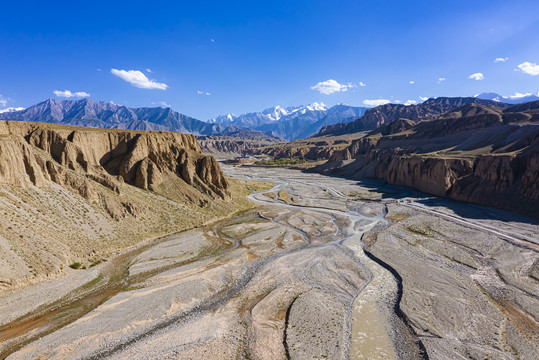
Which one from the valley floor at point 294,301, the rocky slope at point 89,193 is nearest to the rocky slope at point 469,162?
the valley floor at point 294,301

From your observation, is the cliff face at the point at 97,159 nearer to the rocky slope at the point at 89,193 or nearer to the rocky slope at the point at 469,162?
the rocky slope at the point at 89,193

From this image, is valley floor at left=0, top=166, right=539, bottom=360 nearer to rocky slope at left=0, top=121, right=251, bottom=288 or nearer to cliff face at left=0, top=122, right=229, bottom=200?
rocky slope at left=0, top=121, right=251, bottom=288

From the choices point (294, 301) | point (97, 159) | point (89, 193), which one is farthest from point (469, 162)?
point (97, 159)

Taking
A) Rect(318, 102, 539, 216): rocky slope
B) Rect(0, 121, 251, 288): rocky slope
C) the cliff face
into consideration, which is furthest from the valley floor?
Rect(318, 102, 539, 216): rocky slope

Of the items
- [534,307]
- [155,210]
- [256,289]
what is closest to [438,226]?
[534,307]

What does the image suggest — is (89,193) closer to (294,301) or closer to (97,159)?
(97,159)

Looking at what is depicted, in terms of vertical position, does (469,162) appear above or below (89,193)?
below
